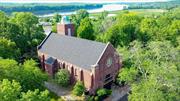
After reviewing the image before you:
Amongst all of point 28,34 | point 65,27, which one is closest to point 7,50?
point 65,27

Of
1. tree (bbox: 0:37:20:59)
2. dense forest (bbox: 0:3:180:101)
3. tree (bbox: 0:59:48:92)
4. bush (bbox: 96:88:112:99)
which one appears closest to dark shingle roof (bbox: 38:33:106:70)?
bush (bbox: 96:88:112:99)

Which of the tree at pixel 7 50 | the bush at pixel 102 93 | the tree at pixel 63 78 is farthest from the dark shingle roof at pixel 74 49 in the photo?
the tree at pixel 7 50

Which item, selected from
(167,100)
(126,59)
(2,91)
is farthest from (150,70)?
(2,91)

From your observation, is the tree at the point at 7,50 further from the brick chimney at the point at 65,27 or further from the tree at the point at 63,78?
the brick chimney at the point at 65,27

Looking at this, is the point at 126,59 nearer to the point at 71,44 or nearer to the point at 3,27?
the point at 71,44

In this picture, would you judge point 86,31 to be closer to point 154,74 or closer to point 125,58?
point 125,58

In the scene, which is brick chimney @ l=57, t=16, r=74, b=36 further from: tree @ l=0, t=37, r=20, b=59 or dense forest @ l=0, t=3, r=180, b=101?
tree @ l=0, t=37, r=20, b=59
